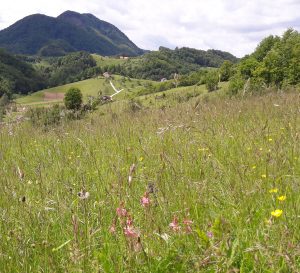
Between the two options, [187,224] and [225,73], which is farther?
[225,73]

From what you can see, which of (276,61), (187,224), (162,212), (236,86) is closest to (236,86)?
(236,86)

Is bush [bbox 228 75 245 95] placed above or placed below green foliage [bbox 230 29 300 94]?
below

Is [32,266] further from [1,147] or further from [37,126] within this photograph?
[37,126]

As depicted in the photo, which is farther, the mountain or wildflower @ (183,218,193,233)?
the mountain

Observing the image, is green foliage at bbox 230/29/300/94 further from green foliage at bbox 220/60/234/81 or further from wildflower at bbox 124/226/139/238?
wildflower at bbox 124/226/139/238

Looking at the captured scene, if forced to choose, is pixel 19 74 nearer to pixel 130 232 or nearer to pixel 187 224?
pixel 187 224

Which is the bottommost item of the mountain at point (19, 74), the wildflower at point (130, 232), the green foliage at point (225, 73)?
the wildflower at point (130, 232)


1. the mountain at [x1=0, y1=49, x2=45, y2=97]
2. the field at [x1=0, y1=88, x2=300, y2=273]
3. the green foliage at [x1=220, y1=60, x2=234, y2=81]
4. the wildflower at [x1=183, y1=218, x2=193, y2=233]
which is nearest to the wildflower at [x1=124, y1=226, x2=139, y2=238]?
the field at [x1=0, y1=88, x2=300, y2=273]

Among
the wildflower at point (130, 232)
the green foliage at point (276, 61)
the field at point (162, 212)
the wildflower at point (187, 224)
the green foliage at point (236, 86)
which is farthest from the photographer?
the green foliage at point (276, 61)

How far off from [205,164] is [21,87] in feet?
554

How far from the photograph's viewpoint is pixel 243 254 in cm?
169

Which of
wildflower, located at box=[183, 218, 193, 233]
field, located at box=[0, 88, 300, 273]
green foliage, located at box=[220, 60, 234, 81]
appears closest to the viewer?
field, located at box=[0, 88, 300, 273]

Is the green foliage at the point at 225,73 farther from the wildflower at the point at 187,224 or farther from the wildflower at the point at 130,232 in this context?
the wildflower at the point at 130,232

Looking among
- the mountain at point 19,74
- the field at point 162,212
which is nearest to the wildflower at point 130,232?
the field at point 162,212
